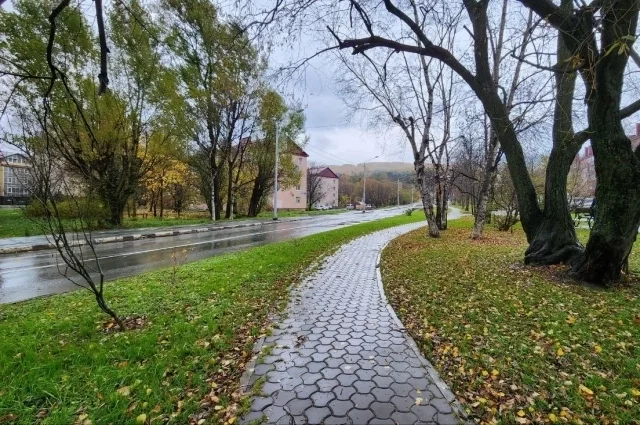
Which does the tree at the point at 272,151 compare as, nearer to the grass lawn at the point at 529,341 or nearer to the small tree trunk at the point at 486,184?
the small tree trunk at the point at 486,184

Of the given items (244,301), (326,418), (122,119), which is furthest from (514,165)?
(122,119)

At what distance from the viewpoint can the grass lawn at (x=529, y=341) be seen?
116 inches

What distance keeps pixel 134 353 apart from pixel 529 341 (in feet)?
14.8

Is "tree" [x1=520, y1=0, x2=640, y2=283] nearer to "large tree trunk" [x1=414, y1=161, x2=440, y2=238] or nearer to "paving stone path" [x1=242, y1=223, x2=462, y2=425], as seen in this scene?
"paving stone path" [x1=242, y1=223, x2=462, y2=425]

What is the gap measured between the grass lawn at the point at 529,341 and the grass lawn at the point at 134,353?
7.32 feet

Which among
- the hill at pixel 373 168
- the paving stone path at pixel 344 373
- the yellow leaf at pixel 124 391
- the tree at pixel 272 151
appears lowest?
the paving stone path at pixel 344 373

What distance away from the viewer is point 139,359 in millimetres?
3635

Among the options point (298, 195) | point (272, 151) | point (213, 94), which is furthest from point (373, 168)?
point (213, 94)

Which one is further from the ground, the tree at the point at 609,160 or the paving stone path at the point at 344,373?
the tree at the point at 609,160

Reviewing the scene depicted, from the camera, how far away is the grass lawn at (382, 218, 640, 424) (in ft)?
9.70

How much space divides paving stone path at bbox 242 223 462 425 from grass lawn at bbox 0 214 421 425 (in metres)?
0.34

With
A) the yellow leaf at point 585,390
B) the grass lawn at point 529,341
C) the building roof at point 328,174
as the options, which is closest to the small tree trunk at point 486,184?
the grass lawn at point 529,341

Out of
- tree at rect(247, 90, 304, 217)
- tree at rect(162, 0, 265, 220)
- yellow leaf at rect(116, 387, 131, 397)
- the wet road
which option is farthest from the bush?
tree at rect(247, 90, 304, 217)

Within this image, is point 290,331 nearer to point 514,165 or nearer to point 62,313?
point 62,313
